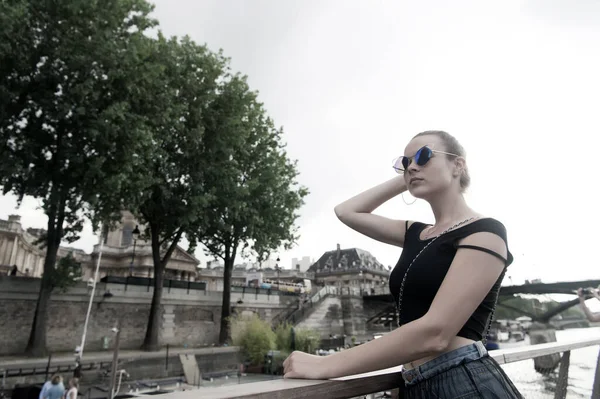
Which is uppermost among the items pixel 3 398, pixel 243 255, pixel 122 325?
pixel 243 255

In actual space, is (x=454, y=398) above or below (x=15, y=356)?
above

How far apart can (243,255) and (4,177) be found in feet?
51.6

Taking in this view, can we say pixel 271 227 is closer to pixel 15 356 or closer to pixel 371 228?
pixel 15 356

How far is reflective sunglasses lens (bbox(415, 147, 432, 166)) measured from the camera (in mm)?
1850

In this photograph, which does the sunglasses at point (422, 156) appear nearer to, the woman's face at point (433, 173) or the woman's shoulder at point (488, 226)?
the woman's face at point (433, 173)

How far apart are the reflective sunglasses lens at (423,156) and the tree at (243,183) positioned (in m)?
20.8

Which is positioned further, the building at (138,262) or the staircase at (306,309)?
the building at (138,262)

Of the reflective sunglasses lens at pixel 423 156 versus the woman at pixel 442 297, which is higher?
the reflective sunglasses lens at pixel 423 156

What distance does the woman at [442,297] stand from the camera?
1328 millimetres

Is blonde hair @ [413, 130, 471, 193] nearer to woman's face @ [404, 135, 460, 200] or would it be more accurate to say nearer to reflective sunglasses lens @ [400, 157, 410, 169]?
woman's face @ [404, 135, 460, 200]

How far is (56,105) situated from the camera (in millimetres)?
16688

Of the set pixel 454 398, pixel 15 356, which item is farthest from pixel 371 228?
pixel 15 356

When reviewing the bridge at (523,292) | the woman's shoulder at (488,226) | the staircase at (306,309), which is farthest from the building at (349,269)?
the woman's shoulder at (488,226)

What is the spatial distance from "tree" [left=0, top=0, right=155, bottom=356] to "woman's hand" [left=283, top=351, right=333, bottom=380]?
1706 centimetres
